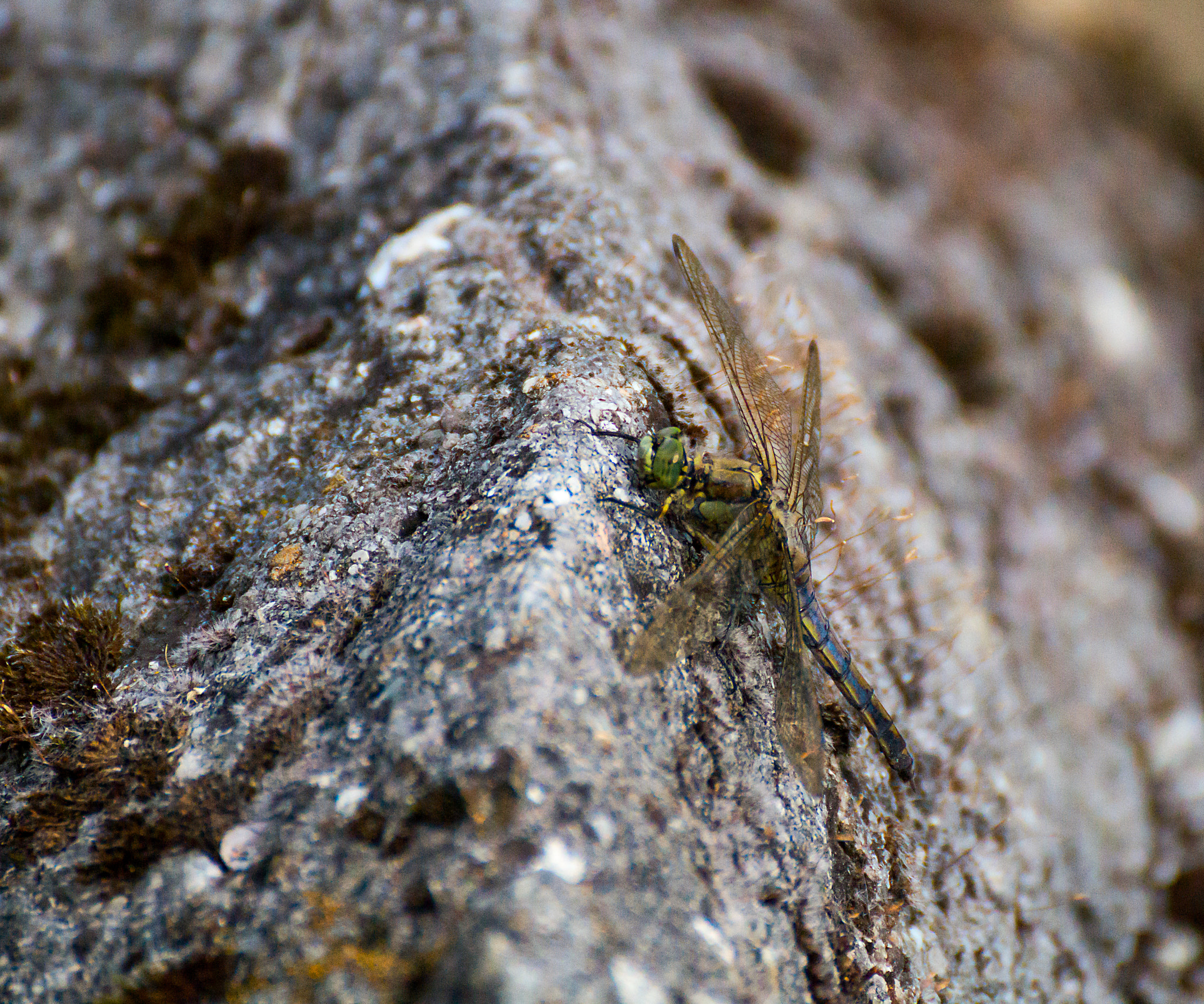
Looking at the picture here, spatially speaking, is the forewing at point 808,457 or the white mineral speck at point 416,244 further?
the white mineral speck at point 416,244

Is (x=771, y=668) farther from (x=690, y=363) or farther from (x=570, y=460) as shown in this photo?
(x=690, y=363)

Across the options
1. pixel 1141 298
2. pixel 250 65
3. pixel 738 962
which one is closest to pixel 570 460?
pixel 738 962

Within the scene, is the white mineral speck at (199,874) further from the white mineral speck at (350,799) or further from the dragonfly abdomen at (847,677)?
the dragonfly abdomen at (847,677)

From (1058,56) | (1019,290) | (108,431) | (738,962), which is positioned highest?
(1058,56)

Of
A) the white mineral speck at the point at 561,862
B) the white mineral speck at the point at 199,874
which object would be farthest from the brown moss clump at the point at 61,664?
the white mineral speck at the point at 561,862

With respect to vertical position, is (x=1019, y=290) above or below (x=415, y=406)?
above
